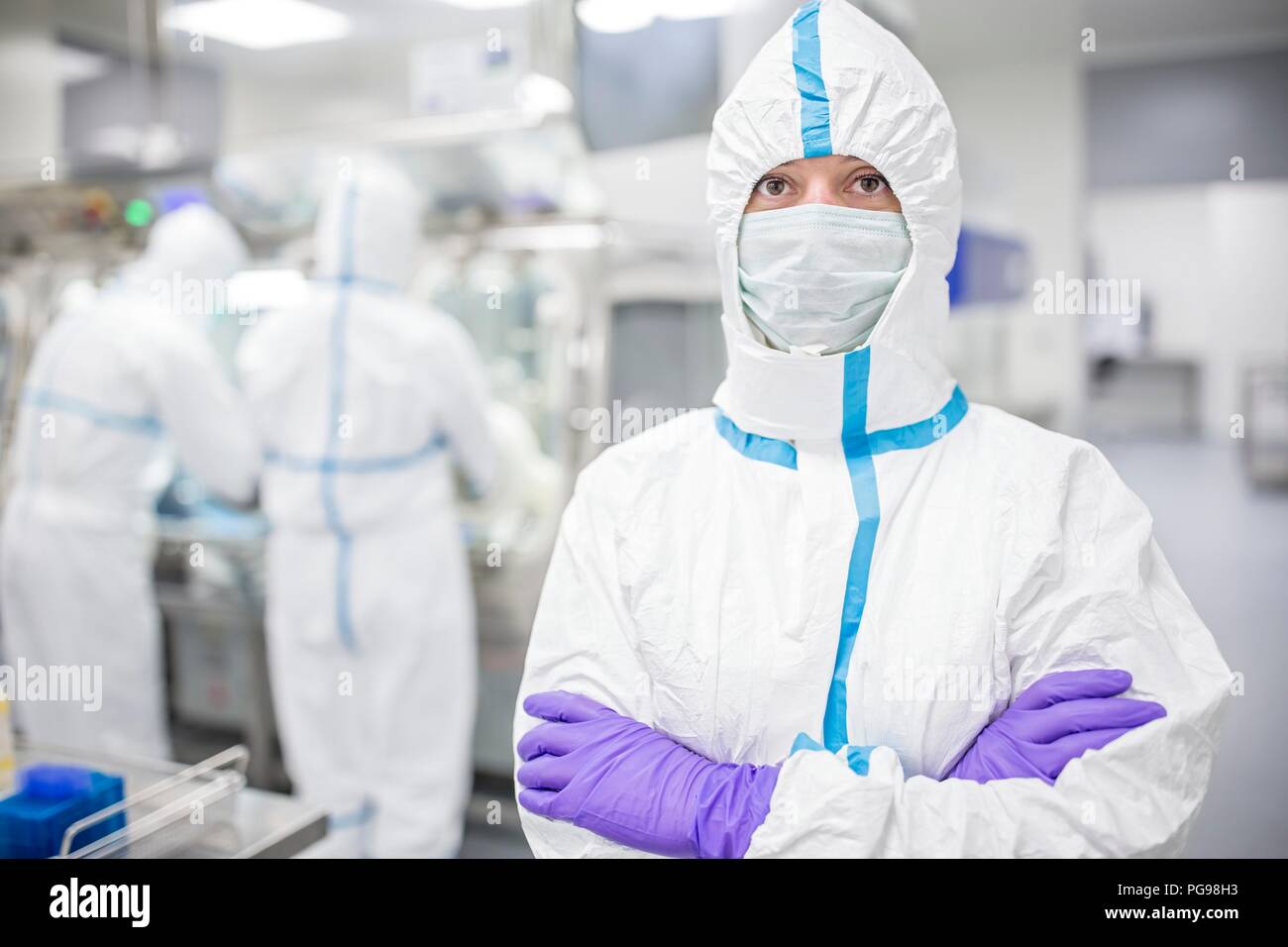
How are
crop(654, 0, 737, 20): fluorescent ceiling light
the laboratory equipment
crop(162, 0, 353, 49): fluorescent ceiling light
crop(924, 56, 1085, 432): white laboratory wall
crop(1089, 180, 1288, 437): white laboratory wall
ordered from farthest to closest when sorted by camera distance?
crop(162, 0, 353, 49): fluorescent ceiling light < crop(1089, 180, 1288, 437): white laboratory wall < crop(924, 56, 1085, 432): white laboratory wall < crop(654, 0, 737, 20): fluorescent ceiling light < the laboratory equipment

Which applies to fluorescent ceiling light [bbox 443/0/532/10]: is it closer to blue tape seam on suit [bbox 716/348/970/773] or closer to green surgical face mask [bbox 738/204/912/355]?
green surgical face mask [bbox 738/204/912/355]

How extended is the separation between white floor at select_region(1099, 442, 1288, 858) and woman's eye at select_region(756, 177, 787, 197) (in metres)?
0.65

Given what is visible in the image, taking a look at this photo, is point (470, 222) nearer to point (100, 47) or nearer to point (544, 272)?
point (544, 272)

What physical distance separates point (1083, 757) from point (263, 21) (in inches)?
98.1

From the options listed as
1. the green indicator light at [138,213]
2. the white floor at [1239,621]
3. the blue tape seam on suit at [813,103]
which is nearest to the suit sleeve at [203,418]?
the green indicator light at [138,213]

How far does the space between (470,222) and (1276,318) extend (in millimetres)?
1899

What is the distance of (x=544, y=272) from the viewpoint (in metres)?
2.40

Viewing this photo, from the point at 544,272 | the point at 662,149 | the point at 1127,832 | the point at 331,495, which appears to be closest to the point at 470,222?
the point at 544,272

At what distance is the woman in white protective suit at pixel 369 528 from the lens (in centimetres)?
218

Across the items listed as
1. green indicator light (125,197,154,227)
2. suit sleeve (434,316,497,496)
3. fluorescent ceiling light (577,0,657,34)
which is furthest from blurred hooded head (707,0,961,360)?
green indicator light (125,197,154,227)

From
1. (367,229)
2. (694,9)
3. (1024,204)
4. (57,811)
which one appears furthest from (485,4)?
(1024,204)

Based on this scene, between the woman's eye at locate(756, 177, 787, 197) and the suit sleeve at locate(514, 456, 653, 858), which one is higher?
the woman's eye at locate(756, 177, 787, 197)

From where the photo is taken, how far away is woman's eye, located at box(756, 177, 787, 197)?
3.28 ft

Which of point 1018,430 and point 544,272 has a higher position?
point 544,272
